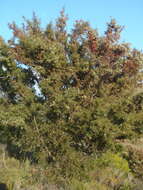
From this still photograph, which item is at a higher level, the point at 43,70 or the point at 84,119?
the point at 43,70

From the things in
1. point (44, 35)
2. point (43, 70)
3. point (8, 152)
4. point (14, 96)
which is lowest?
point (8, 152)

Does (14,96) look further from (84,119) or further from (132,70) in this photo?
(132,70)

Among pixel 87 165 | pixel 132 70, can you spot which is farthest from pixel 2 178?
pixel 132 70

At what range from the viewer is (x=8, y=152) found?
32.6 ft

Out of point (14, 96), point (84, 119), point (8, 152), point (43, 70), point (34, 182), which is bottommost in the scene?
point (34, 182)

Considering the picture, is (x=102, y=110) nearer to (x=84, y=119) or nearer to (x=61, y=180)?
(x=84, y=119)

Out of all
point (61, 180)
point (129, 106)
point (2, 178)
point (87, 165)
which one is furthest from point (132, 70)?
A: point (2, 178)

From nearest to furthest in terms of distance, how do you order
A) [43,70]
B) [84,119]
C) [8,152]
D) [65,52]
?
[84,119]
[43,70]
[65,52]
[8,152]

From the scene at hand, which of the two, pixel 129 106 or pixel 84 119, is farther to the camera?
pixel 129 106

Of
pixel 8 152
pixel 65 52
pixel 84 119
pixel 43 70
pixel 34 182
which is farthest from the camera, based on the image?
pixel 8 152

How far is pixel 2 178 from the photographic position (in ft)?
25.0

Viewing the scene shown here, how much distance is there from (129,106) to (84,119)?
1536 millimetres

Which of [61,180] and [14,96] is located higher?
[14,96]

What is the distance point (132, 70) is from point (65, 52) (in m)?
2.02
